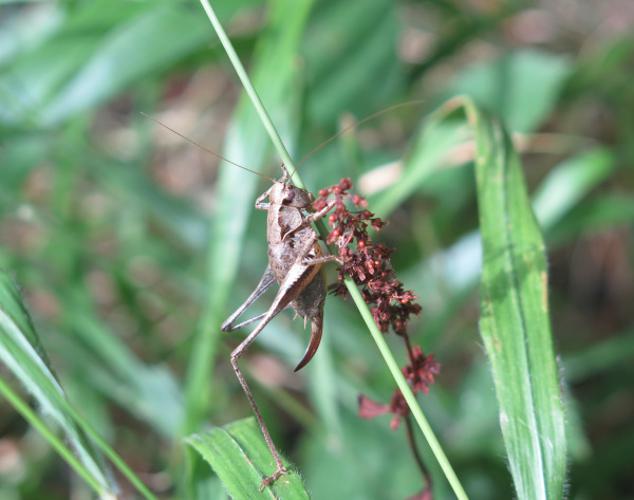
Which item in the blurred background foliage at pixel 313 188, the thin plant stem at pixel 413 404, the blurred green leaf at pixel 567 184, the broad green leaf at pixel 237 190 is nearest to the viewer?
the thin plant stem at pixel 413 404

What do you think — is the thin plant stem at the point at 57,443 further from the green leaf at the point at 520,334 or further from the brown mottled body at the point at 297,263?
the green leaf at the point at 520,334

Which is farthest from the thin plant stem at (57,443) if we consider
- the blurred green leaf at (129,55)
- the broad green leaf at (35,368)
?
the blurred green leaf at (129,55)

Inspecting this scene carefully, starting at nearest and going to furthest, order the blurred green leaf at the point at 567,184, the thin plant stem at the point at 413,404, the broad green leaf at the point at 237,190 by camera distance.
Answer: the thin plant stem at the point at 413,404 < the broad green leaf at the point at 237,190 < the blurred green leaf at the point at 567,184

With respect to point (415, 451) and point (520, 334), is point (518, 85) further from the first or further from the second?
point (415, 451)

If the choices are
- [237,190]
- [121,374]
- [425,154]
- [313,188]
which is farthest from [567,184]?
[121,374]

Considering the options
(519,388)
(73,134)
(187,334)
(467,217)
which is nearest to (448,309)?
(467,217)
